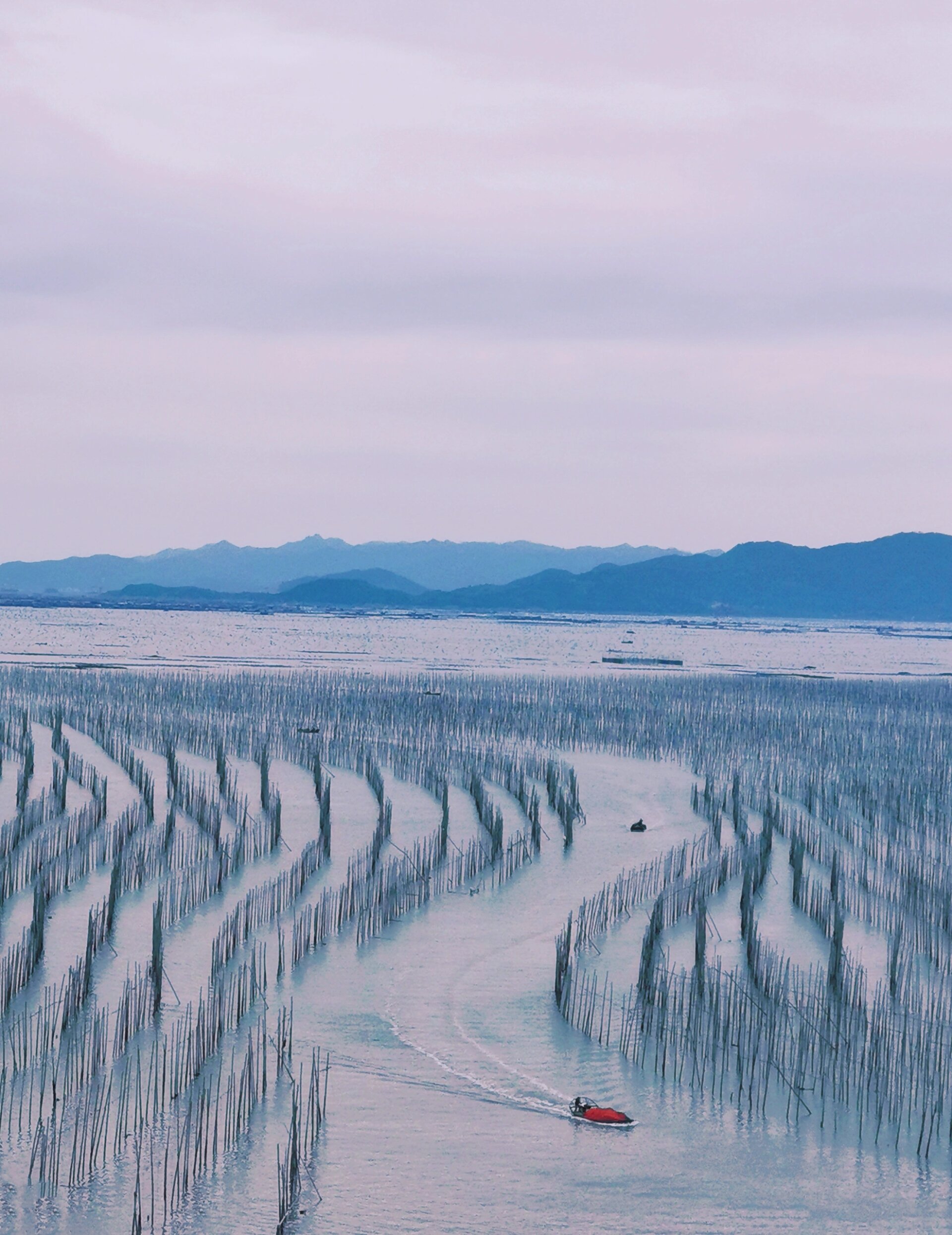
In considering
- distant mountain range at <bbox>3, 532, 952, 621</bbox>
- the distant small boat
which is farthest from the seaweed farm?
distant mountain range at <bbox>3, 532, 952, 621</bbox>

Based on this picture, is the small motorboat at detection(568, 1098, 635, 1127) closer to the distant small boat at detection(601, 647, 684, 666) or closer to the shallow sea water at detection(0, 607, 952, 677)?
the shallow sea water at detection(0, 607, 952, 677)

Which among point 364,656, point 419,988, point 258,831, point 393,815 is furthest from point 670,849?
point 364,656

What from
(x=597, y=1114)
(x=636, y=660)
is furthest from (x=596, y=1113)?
(x=636, y=660)

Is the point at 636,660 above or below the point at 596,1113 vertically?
above

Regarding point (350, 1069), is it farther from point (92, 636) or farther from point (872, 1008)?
point (92, 636)

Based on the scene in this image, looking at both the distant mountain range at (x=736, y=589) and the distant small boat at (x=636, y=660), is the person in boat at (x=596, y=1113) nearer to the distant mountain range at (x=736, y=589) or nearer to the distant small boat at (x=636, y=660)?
the distant small boat at (x=636, y=660)

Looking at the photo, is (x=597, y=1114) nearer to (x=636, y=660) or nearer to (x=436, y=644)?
(x=636, y=660)
